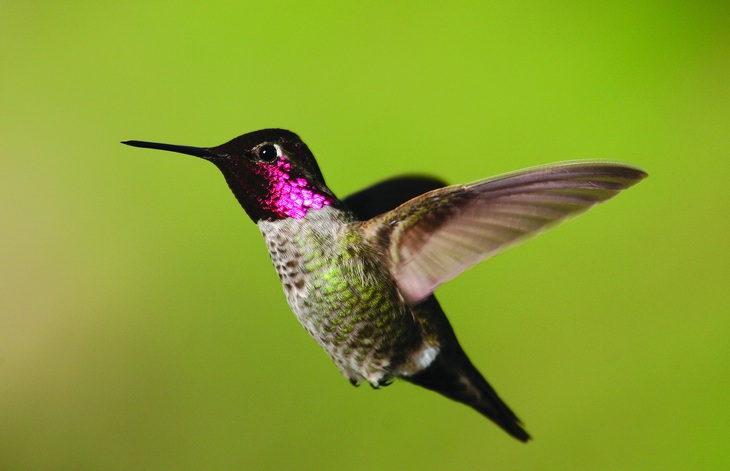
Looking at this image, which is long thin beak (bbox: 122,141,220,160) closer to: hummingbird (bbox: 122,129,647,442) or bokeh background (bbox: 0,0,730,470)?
hummingbird (bbox: 122,129,647,442)

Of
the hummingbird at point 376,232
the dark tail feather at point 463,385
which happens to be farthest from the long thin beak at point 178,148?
the dark tail feather at point 463,385

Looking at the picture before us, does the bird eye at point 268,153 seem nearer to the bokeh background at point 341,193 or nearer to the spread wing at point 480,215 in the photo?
the spread wing at point 480,215

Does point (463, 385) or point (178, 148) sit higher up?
point (178, 148)

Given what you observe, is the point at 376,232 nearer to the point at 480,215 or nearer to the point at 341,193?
the point at 480,215

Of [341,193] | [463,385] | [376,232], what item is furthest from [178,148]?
[341,193]

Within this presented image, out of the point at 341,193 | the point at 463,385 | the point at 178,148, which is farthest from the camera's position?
the point at 341,193

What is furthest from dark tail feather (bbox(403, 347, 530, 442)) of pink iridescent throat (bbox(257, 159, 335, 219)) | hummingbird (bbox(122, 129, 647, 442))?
pink iridescent throat (bbox(257, 159, 335, 219))
